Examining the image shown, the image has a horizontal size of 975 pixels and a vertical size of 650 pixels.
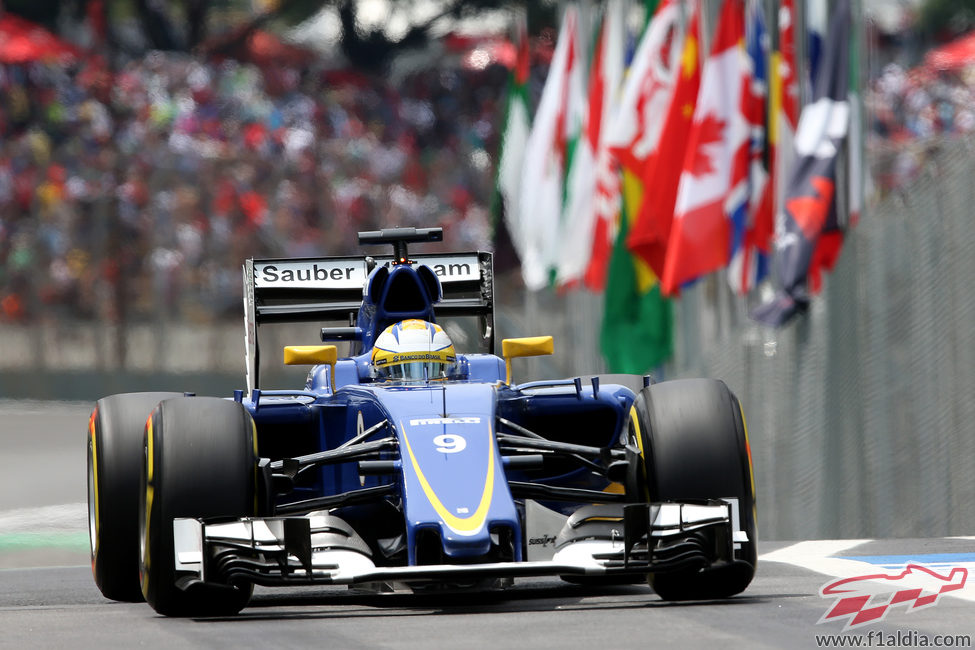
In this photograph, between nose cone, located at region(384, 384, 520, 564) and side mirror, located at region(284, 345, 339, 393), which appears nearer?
nose cone, located at region(384, 384, 520, 564)

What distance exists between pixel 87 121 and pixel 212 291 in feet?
13.4

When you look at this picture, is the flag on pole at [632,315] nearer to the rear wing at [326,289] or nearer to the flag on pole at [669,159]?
the flag on pole at [669,159]

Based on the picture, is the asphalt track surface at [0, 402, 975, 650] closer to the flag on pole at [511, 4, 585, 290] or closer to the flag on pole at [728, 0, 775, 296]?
the flag on pole at [728, 0, 775, 296]

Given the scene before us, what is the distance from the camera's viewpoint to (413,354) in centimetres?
804

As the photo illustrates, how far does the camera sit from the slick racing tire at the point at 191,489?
6.77m

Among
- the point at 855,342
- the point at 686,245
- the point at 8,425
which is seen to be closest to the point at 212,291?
the point at 8,425

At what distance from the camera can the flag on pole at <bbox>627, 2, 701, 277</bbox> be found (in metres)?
16.1

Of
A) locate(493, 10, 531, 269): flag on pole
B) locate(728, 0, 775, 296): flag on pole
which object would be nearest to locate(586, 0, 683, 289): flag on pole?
locate(728, 0, 775, 296): flag on pole

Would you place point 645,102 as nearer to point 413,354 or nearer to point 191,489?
point 413,354

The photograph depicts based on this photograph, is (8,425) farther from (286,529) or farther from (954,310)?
(286,529)

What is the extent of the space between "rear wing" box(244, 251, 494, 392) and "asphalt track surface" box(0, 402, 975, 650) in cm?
149

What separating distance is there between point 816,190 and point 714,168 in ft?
8.35

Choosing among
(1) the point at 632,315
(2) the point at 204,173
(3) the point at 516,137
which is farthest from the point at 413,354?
(2) the point at 204,173

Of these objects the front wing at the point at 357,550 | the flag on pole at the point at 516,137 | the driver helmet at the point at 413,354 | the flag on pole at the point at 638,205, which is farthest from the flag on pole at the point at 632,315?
the front wing at the point at 357,550
